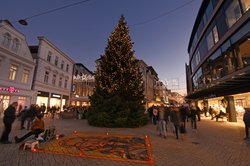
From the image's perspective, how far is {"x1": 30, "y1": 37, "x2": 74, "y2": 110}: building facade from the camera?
22469 mm

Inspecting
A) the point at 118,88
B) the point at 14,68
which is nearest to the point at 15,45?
the point at 14,68

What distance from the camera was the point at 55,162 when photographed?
4.37 meters

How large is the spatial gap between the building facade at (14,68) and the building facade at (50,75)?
1.62m

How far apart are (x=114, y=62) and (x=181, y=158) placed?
1027 cm

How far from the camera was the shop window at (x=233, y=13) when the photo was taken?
13352 mm

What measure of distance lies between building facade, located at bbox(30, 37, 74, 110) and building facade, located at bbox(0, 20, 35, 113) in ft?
5.32

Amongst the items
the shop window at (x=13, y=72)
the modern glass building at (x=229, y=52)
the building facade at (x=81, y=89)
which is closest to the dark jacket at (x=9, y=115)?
the modern glass building at (x=229, y=52)

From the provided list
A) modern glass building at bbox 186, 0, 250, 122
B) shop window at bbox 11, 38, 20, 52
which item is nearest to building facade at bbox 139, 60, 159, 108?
modern glass building at bbox 186, 0, 250, 122

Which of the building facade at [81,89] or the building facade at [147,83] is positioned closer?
the building facade at [81,89]

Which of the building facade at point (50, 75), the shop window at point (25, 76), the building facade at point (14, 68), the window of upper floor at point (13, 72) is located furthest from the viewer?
the building facade at point (50, 75)

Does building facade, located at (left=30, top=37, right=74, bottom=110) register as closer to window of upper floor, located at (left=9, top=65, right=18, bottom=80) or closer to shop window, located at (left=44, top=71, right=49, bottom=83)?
shop window, located at (left=44, top=71, right=49, bottom=83)

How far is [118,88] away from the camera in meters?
12.6

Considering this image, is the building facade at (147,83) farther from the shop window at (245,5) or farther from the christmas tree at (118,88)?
the shop window at (245,5)

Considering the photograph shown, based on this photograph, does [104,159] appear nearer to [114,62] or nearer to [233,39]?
[114,62]
